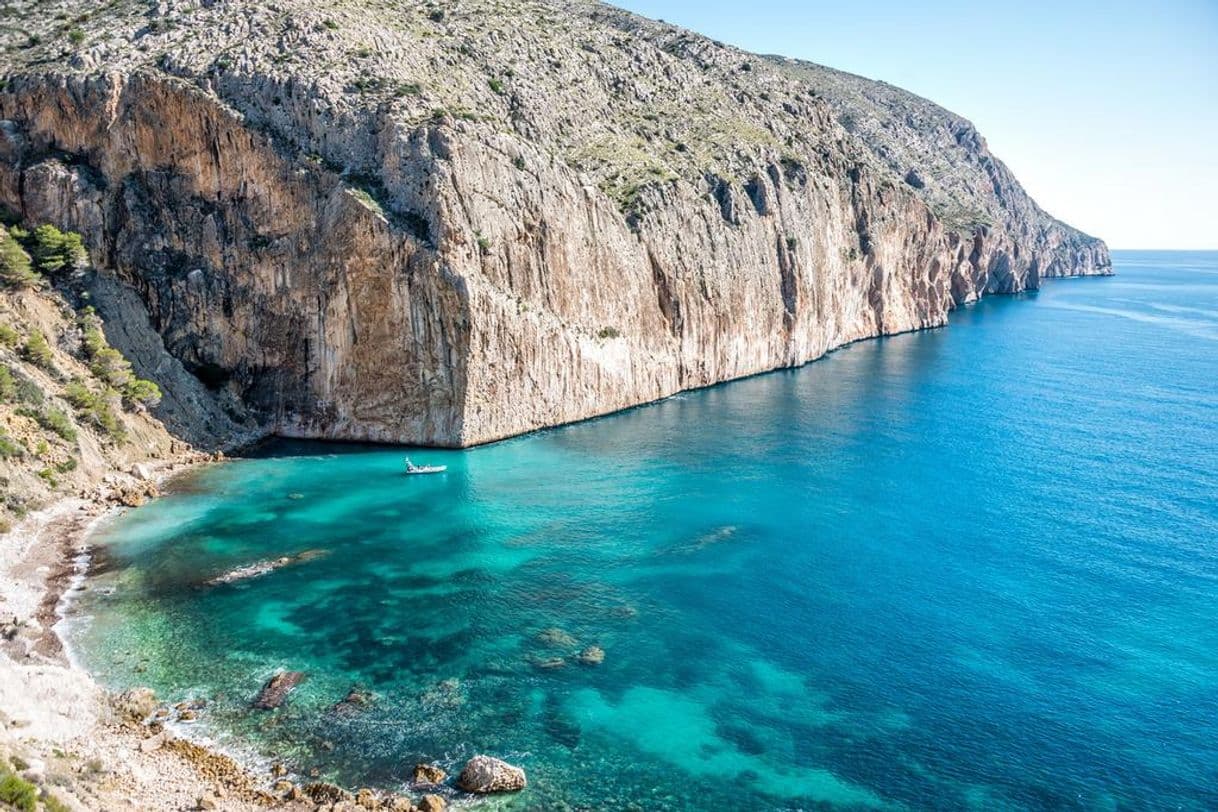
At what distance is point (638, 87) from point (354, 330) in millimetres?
48598

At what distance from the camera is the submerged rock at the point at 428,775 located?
92.2 ft

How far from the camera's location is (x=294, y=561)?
4591 centimetres

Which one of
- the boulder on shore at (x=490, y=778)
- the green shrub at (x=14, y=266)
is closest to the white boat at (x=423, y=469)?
the green shrub at (x=14, y=266)

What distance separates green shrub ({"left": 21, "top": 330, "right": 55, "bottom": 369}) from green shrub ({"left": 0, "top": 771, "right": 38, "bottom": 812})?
43.1m

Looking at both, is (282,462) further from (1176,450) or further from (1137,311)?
(1137,311)

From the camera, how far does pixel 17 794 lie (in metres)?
20.5

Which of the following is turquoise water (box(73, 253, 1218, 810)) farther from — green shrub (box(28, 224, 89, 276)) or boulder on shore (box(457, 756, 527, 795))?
green shrub (box(28, 224, 89, 276))

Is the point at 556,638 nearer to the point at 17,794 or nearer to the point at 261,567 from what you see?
the point at 261,567

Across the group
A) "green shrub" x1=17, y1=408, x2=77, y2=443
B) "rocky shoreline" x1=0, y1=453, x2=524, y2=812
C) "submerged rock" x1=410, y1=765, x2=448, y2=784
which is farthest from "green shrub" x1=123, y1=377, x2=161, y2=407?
"submerged rock" x1=410, y1=765, x2=448, y2=784

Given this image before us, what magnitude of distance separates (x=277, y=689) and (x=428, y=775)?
8862 millimetres

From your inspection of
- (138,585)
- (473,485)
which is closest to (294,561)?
(138,585)

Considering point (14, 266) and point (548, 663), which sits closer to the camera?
point (548, 663)

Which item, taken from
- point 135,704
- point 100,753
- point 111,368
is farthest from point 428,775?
point 111,368

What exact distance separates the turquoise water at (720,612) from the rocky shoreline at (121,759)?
46.6 inches
